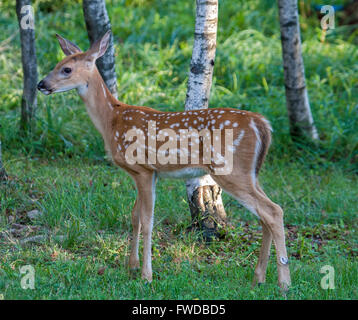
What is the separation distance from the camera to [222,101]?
9125mm

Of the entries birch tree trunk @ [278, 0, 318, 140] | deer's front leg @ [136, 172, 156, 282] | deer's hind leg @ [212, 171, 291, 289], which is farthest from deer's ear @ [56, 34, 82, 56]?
birch tree trunk @ [278, 0, 318, 140]

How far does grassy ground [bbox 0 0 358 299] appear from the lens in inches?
204

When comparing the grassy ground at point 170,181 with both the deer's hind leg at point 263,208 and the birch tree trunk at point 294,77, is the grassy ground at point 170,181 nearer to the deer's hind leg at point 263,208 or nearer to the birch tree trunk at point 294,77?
the deer's hind leg at point 263,208

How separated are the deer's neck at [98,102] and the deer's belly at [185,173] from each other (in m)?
0.68

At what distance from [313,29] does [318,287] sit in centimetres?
822

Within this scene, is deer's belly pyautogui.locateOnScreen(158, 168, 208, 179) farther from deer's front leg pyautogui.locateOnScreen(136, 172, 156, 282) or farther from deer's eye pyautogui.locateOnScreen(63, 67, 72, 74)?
deer's eye pyautogui.locateOnScreen(63, 67, 72, 74)

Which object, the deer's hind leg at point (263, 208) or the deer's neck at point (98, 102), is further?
the deer's neck at point (98, 102)

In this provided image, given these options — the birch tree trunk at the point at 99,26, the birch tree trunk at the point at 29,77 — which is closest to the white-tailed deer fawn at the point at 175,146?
the birch tree trunk at the point at 99,26

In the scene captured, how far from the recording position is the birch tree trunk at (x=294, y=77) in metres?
8.52

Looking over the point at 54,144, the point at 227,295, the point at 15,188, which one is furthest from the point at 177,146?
the point at 54,144

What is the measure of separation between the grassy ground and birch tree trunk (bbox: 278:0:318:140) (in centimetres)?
30

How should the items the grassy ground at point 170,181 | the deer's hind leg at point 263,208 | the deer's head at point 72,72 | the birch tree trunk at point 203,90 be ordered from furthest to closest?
the birch tree trunk at point 203,90 → the deer's head at point 72,72 → the grassy ground at point 170,181 → the deer's hind leg at point 263,208

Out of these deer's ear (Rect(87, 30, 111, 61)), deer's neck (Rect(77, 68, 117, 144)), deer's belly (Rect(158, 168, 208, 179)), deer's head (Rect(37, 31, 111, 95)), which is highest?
deer's ear (Rect(87, 30, 111, 61))

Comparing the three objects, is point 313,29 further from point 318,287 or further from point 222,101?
point 318,287
